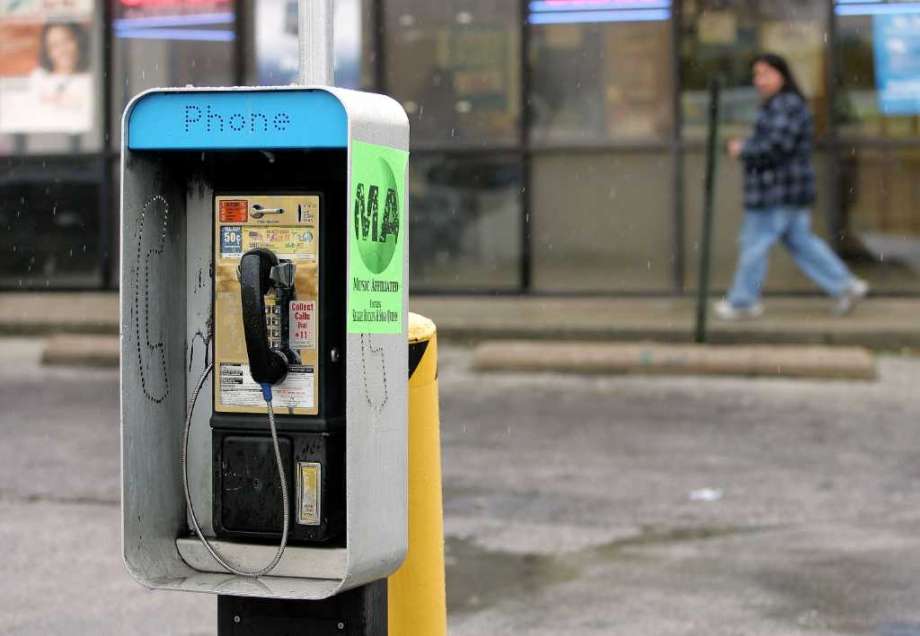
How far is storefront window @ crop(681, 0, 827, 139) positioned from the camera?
13.4 metres

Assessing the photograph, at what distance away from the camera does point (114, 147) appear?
14.5 meters

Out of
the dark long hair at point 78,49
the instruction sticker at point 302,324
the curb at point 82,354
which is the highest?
the dark long hair at point 78,49

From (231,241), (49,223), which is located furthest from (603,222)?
(231,241)

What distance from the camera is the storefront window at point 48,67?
14.5 meters

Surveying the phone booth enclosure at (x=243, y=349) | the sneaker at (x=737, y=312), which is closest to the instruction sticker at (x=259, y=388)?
the phone booth enclosure at (x=243, y=349)

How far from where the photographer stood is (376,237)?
13.9 ft

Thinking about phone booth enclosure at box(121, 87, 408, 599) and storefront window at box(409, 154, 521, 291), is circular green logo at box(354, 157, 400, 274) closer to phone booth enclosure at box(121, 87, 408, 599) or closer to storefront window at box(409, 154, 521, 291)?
phone booth enclosure at box(121, 87, 408, 599)

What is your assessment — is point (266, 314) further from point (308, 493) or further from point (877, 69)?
point (877, 69)

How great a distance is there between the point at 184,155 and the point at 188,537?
0.99 meters

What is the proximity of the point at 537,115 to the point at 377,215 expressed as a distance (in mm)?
9720

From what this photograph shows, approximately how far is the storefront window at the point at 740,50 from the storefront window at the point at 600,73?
0.61 feet

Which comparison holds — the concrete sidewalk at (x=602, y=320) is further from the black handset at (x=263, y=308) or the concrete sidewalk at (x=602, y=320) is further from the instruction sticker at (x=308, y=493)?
the black handset at (x=263, y=308)

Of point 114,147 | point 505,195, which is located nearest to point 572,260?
point 505,195

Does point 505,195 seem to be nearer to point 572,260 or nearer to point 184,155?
point 572,260
